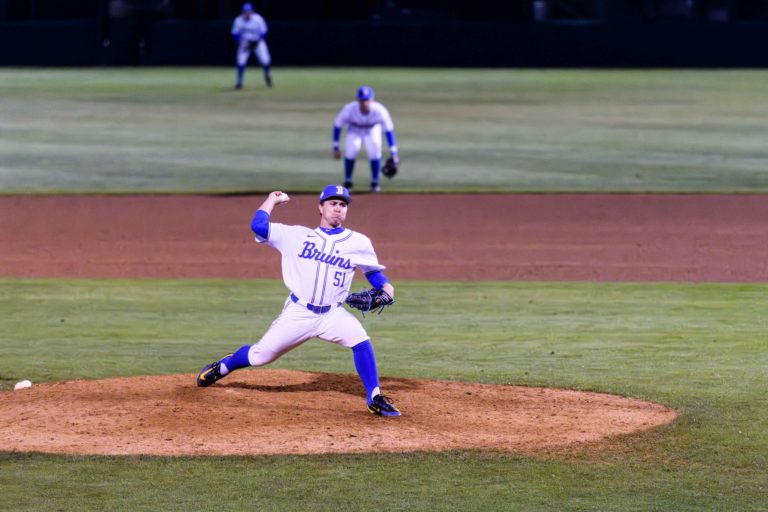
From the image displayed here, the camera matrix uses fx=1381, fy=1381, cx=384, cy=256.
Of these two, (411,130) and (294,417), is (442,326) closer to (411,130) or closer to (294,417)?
(294,417)

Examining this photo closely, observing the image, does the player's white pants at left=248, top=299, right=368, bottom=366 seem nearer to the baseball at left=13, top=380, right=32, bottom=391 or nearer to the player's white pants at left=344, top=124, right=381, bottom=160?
the baseball at left=13, top=380, right=32, bottom=391

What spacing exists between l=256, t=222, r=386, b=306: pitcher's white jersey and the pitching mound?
0.85m

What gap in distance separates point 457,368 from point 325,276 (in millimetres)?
2537

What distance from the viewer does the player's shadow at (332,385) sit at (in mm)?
9945

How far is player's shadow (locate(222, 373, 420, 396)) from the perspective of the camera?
9.95 meters

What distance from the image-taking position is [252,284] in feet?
52.3

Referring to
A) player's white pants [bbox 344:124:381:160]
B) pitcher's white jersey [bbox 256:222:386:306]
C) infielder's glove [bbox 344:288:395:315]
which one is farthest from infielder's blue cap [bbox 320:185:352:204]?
player's white pants [bbox 344:124:381:160]

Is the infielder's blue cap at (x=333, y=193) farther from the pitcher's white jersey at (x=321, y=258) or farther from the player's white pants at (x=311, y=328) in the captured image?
the player's white pants at (x=311, y=328)

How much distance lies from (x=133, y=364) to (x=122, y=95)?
28.9 m
